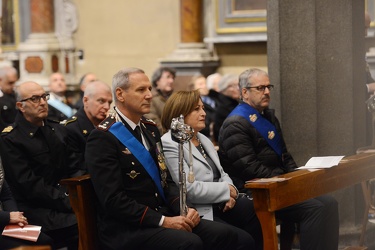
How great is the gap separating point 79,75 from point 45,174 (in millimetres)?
8652

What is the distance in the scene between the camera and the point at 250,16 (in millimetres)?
12648

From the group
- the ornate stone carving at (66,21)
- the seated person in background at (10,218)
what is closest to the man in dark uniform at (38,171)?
the seated person in background at (10,218)

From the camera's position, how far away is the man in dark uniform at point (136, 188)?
5.43 meters

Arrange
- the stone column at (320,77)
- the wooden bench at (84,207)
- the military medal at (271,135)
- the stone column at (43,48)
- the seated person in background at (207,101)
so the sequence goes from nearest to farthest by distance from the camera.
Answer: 1. the wooden bench at (84,207)
2. the military medal at (271,135)
3. the stone column at (320,77)
4. the seated person in background at (207,101)
5. the stone column at (43,48)

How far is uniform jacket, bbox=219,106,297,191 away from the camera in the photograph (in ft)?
21.6

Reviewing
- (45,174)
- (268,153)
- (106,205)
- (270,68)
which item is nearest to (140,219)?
(106,205)

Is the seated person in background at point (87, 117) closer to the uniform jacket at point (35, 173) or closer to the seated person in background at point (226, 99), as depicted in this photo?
the uniform jacket at point (35, 173)

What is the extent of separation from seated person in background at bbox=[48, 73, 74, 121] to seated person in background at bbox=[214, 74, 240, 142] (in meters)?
1.65

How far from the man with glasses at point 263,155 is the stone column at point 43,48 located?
7.90 m

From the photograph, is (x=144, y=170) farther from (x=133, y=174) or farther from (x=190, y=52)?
(x=190, y=52)

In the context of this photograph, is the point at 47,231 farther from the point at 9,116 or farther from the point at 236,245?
the point at 9,116

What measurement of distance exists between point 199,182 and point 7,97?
527 cm

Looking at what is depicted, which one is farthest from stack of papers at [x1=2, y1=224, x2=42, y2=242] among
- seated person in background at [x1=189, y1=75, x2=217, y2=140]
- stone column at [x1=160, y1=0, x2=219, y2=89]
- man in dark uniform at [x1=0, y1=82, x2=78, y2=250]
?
stone column at [x1=160, y1=0, x2=219, y2=89]

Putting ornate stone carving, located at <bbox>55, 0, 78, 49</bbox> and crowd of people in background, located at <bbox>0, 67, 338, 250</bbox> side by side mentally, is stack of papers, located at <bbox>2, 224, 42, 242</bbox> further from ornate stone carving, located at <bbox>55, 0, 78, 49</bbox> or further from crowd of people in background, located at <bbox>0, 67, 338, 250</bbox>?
ornate stone carving, located at <bbox>55, 0, 78, 49</bbox>
